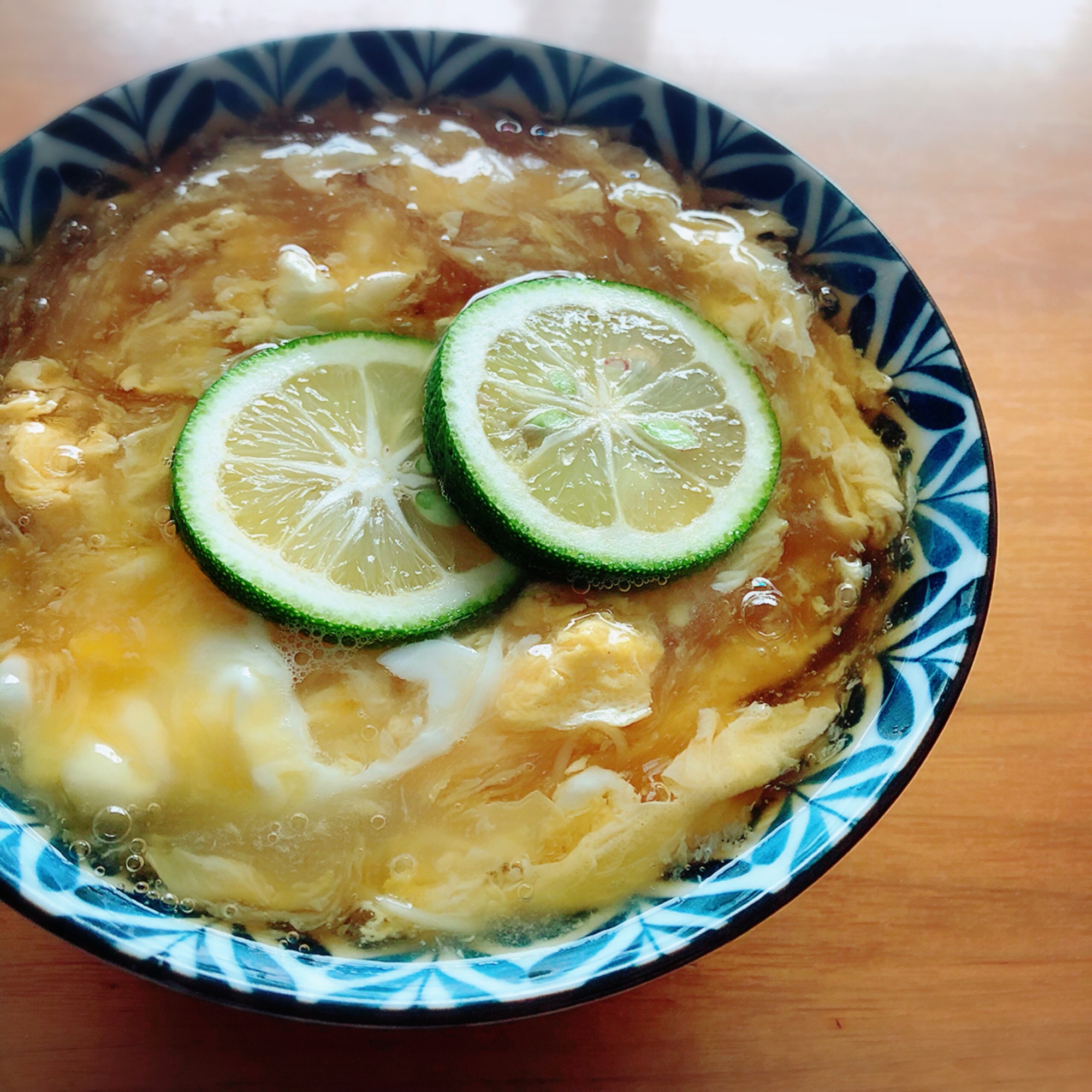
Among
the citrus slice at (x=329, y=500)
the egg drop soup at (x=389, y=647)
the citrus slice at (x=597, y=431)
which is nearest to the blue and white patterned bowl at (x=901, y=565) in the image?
the egg drop soup at (x=389, y=647)

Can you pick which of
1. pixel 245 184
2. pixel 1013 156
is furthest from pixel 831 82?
pixel 245 184

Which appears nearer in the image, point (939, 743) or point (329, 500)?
point (329, 500)

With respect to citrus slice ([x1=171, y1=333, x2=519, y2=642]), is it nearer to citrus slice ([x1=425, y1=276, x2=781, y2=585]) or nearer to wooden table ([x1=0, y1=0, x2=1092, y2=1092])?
citrus slice ([x1=425, y1=276, x2=781, y2=585])

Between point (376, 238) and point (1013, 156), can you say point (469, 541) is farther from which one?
point (1013, 156)

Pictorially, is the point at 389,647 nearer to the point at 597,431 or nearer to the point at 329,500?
the point at 329,500

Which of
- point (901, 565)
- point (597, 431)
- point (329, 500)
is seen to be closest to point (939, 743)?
point (901, 565)

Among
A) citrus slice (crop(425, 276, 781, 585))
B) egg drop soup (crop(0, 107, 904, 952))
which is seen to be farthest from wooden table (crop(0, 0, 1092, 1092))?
citrus slice (crop(425, 276, 781, 585))
